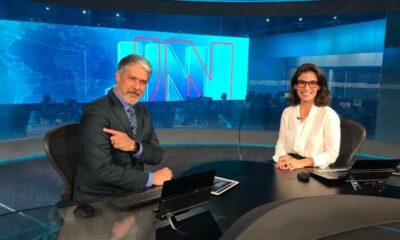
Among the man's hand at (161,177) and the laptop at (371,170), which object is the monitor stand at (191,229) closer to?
the man's hand at (161,177)

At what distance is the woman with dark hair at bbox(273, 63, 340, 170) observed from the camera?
2.12m

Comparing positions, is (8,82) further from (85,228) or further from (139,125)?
(85,228)

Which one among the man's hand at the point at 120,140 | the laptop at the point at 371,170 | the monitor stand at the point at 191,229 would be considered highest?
the man's hand at the point at 120,140

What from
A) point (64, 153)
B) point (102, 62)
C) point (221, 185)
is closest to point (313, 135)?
point (221, 185)

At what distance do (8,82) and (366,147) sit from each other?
588 centimetres

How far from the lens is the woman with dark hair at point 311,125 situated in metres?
2.12

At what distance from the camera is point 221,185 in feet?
5.36

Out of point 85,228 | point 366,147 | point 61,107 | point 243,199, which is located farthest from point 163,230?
point 366,147

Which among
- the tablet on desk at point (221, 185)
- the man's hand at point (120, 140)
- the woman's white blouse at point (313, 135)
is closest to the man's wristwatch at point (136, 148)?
the man's hand at point (120, 140)

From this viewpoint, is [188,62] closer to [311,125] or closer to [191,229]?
[311,125]

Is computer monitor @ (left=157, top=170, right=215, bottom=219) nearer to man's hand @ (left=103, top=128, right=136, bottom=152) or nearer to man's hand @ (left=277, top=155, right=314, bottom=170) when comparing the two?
man's hand @ (left=103, top=128, right=136, bottom=152)

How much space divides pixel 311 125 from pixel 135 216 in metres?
1.48

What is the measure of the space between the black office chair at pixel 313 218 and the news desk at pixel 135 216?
0.31 meters

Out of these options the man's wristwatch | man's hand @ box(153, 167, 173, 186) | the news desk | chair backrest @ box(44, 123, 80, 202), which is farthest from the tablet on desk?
chair backrest @ box(44, 123, 80, 202)
